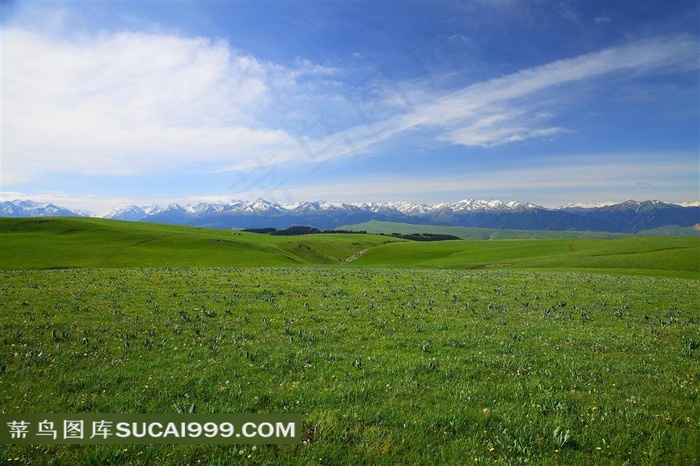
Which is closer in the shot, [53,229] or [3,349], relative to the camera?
[3,349]

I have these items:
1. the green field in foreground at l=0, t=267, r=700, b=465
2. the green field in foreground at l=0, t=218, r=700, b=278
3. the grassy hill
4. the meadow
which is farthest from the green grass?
the green field in foreground at l=0, t=267, r=700, b=465

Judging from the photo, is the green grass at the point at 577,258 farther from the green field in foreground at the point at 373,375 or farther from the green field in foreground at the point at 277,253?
the green field in foreground at the point at 373,375

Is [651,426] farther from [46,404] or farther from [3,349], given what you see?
[3,349]

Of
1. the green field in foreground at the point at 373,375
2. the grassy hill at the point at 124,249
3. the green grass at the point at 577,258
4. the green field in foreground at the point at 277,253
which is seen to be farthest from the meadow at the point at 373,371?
the grassy hill at the point at 124,249

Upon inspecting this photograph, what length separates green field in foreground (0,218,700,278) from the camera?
232 ft

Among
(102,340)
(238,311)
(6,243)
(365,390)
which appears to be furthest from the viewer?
(6,243)

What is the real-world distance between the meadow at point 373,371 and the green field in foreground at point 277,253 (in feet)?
176

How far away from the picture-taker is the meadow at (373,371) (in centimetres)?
713

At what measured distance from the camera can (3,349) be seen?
1152 cm

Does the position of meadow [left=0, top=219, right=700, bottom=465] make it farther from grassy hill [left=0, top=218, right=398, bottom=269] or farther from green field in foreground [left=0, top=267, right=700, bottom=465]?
grassy hill [left=0, top=218, right=398, bottom=269]

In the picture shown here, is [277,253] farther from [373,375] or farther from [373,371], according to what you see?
[373,375]

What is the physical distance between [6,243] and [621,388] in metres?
133

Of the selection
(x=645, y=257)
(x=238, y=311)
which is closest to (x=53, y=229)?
(x=238, y=311)

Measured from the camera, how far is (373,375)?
10625 mm
